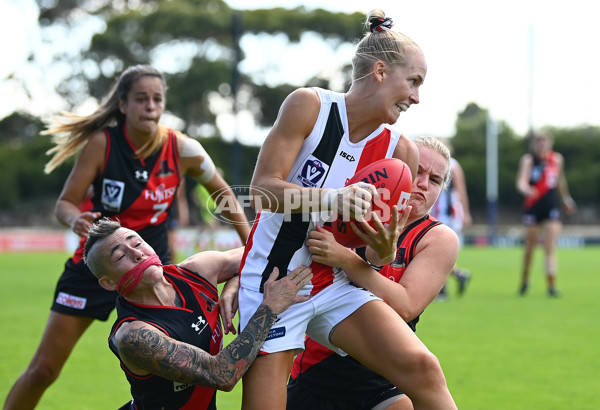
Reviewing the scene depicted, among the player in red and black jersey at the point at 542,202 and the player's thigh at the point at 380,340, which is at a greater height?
the player's thigh at the point at 380,340

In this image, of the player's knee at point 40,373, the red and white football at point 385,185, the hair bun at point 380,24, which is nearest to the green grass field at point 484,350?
the player's knee at point 40,373

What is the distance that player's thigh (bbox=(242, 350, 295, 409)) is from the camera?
3.07 m

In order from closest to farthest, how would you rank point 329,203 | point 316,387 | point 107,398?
1. point 329,203
2. point 316,387
3. point 107,398

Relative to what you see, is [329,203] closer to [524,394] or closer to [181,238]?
[524,394]

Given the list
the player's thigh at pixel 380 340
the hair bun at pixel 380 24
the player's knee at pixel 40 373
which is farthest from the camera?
the player's knee at pixel 40 373

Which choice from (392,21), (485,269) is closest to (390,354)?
(392,21)

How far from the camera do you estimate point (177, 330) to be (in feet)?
10.7

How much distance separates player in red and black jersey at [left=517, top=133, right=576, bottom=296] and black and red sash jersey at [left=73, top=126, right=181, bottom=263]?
7229 mm

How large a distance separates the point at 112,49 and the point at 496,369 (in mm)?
32182

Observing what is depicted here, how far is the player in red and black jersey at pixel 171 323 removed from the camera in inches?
120

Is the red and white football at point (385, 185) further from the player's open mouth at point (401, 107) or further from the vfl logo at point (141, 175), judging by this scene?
the vfl logo at point (141, 175)

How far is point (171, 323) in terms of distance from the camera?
3.25 metres

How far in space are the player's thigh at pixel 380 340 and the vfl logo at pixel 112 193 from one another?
7.06ft

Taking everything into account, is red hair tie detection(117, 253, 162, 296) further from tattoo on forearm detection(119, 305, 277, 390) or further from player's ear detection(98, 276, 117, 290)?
tattoo on forearm detection(119, 305, 277, 390)
